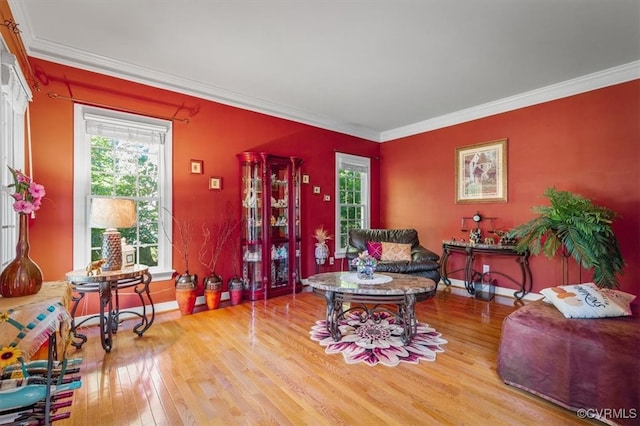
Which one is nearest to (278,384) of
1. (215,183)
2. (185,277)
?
(185,277)

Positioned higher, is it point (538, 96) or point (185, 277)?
point (538, 96)

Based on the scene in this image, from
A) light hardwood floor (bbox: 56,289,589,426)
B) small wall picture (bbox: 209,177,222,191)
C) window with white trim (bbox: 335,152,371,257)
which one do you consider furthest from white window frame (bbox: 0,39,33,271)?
window with white trim (bbox: 335,152,371,257)

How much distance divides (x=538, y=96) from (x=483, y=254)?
2.27 m

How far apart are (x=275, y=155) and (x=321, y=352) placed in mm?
2781

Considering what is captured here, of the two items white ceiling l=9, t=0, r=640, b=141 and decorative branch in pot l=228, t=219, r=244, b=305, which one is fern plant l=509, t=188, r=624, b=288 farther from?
decorative branch in pot l=228, t=219, r=244, b=305

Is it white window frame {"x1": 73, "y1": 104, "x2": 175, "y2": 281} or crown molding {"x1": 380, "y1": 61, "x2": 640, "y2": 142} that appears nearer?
white window frame {"x1": 73, "y1": 104, "x2": 175, "y2": 281}

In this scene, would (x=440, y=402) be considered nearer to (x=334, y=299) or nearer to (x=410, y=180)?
(x=334, y=299)

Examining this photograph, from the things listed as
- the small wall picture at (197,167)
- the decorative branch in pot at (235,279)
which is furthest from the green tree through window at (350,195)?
the small wall picture at (197,167)

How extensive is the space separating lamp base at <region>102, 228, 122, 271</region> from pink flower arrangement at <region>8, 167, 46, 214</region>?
909 millimetres

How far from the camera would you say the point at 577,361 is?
1.77 meters

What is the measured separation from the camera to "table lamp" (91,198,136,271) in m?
2.53

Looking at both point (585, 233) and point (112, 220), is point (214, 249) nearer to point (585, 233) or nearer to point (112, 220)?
point (112, 220)

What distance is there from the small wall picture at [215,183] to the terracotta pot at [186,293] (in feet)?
3.79

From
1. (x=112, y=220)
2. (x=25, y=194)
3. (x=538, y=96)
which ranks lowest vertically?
(x=112, y=220)
